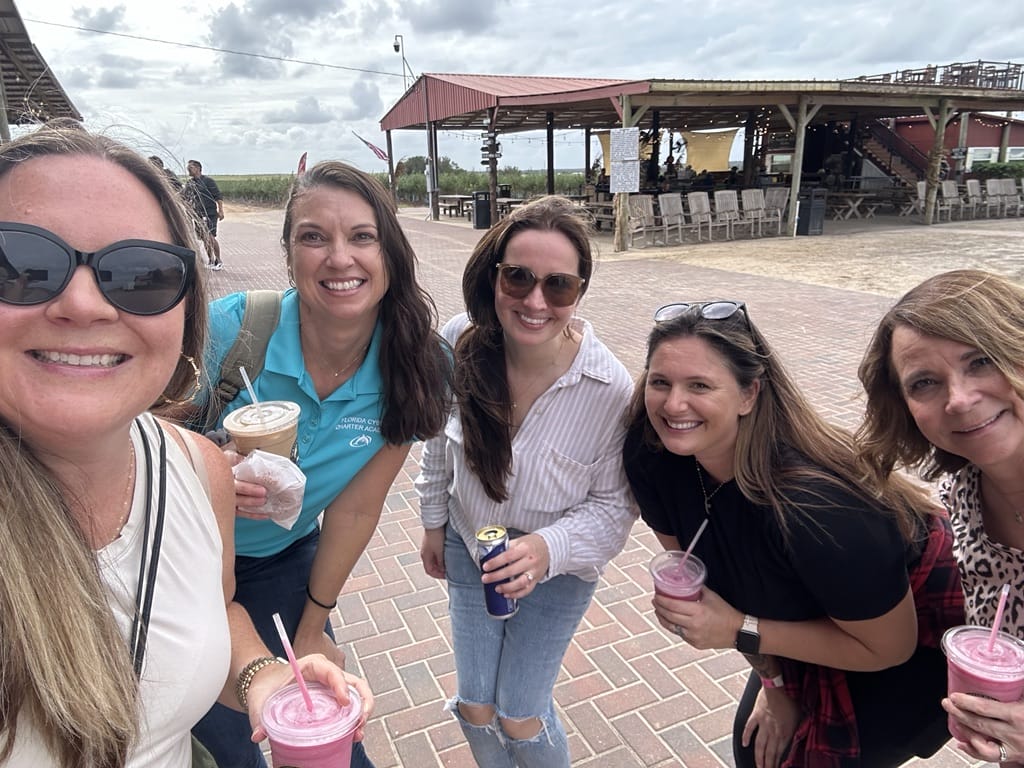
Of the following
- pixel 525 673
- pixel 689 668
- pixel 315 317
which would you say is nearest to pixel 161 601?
pixel 315 317

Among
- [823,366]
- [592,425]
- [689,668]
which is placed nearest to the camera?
[592,425]

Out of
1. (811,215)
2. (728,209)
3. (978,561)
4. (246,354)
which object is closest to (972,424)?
(978,561)

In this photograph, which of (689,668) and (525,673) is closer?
(525,673)

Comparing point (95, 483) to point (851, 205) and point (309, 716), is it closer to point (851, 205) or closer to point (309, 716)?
point (309, 716)

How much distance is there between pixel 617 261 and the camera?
1472cm

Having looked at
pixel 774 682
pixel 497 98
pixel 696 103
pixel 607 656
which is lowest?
pixel 607 656

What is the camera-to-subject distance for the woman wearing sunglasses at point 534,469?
2.10 meters

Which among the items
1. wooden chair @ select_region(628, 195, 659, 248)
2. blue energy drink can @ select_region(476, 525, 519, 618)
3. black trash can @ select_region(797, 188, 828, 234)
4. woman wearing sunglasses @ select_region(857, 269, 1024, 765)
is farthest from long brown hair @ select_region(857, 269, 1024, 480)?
black trash can @ select_region(797, 188, 828, 234)

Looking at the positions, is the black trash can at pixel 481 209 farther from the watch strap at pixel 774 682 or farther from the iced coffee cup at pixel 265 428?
the watch strap at pixel 774 682

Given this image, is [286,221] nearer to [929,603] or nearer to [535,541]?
[535,541]

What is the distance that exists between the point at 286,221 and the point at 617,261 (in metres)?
13.2

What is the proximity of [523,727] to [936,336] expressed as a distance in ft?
5.48

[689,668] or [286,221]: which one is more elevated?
[286,221]

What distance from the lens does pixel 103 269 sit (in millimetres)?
1089
